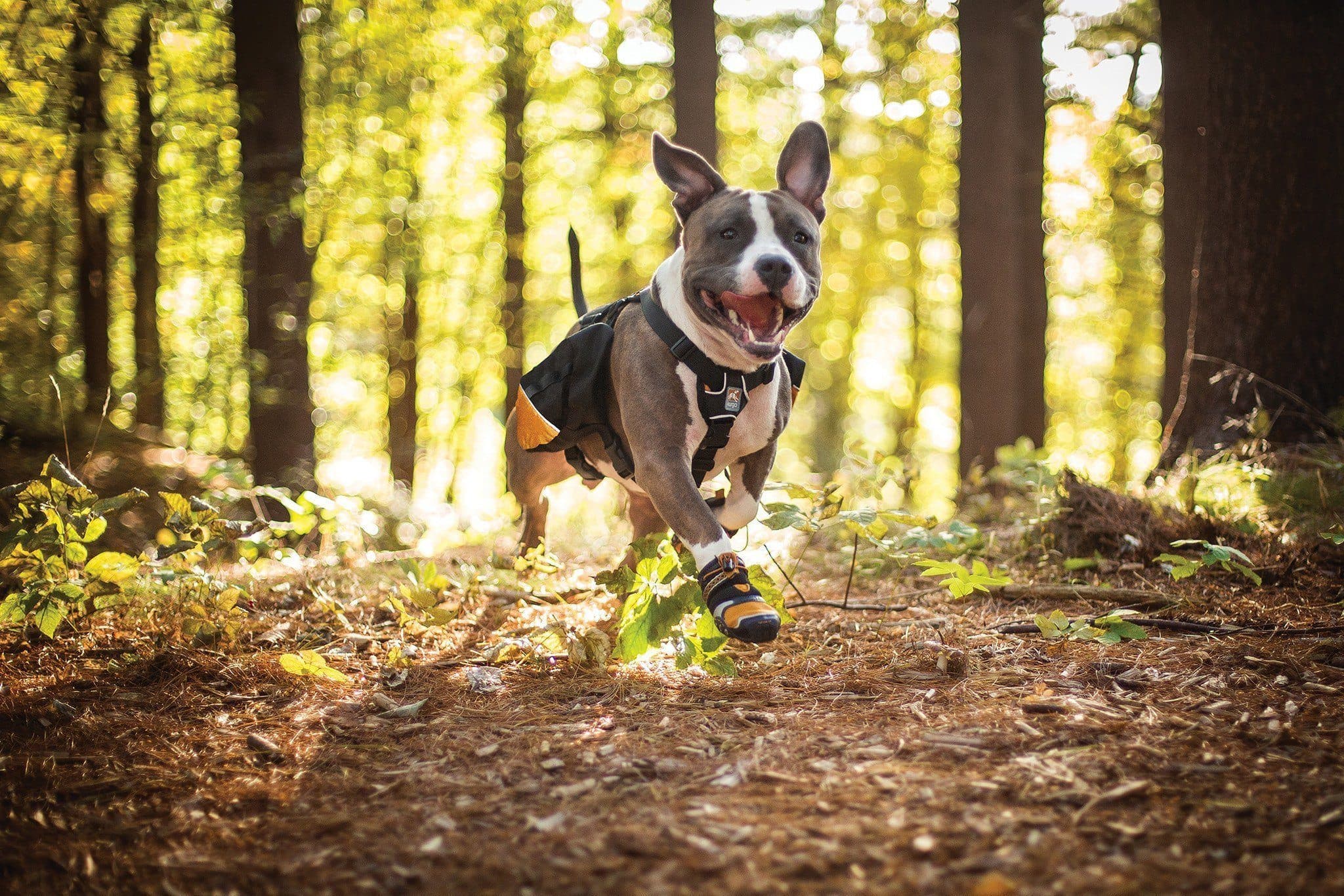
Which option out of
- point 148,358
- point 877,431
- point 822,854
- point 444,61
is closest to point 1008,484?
point 822,854

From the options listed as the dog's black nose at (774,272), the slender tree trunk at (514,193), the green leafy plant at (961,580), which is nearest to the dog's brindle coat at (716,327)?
the dog's black nose at (774,272)

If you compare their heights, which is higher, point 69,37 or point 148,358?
point 69,37

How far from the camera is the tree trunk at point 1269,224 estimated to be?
19.3 feet

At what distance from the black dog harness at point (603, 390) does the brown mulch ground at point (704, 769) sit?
3.14 feet

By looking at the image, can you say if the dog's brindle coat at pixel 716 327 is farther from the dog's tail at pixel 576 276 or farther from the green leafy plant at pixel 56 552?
the green leafy plant at pixel 56 552

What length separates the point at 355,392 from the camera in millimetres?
23906

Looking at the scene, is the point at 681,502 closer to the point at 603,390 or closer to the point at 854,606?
the point at 603,390

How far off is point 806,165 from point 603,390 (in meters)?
1.32

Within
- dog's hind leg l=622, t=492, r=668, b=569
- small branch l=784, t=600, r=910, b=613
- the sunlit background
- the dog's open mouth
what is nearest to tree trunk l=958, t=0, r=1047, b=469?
the sunlit background

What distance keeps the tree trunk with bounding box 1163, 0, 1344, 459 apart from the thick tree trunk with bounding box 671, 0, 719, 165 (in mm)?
4099

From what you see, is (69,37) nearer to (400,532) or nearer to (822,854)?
(400,532)

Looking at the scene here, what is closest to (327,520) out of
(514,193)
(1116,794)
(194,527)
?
(194,527)

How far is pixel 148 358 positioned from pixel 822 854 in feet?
30.0

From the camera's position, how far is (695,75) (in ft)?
28.7
